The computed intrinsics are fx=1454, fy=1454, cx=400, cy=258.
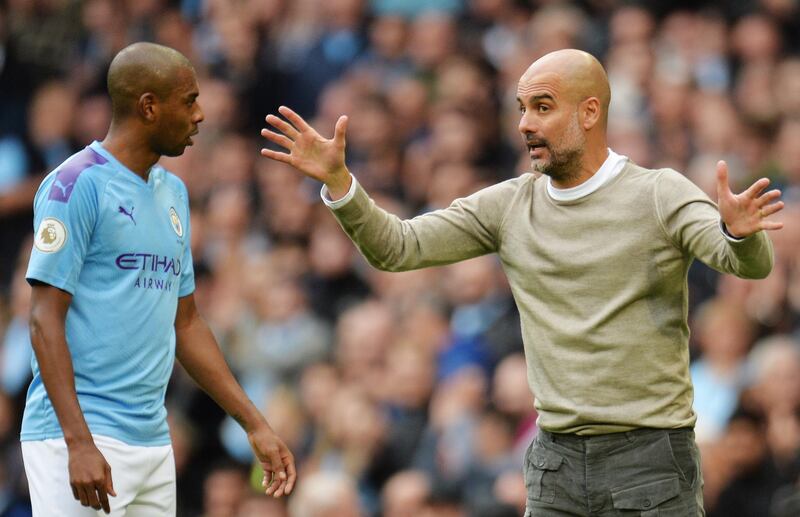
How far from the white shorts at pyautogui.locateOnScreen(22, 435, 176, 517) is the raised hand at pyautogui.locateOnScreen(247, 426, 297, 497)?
0.31 metres

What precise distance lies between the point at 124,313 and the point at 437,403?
3707mm

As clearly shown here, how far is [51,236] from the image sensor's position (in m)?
4.40

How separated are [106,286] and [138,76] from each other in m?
0.68

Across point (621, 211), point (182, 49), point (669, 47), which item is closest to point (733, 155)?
point (669, 47)

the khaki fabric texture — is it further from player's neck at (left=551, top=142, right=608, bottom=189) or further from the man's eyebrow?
the man's eyebrow

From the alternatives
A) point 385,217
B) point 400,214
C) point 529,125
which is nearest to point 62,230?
point 385,217

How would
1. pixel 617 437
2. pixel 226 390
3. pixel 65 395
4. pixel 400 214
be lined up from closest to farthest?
pixel 65 395 < pixel 617 437 < pixel 226 390 < pixel 400 214

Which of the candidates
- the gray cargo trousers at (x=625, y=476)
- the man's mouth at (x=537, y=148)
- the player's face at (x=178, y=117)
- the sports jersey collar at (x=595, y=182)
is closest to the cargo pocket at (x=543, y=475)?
the gray cargo trousers at (x=625, y=476)

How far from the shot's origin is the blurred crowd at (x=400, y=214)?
7.22m

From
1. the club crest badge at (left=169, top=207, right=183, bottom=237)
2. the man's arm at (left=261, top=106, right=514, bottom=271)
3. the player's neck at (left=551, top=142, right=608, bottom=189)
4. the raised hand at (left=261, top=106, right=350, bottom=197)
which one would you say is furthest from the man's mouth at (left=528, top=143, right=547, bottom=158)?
the club crest badge at (left=169, top=207, right=183, bottom=237)

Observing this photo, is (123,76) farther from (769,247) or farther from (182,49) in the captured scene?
(182,49)

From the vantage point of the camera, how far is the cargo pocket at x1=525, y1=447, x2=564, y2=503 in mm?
4641

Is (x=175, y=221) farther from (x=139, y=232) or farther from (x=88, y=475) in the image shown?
(x=88, y=475)

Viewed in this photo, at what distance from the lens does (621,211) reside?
461 centimetres
